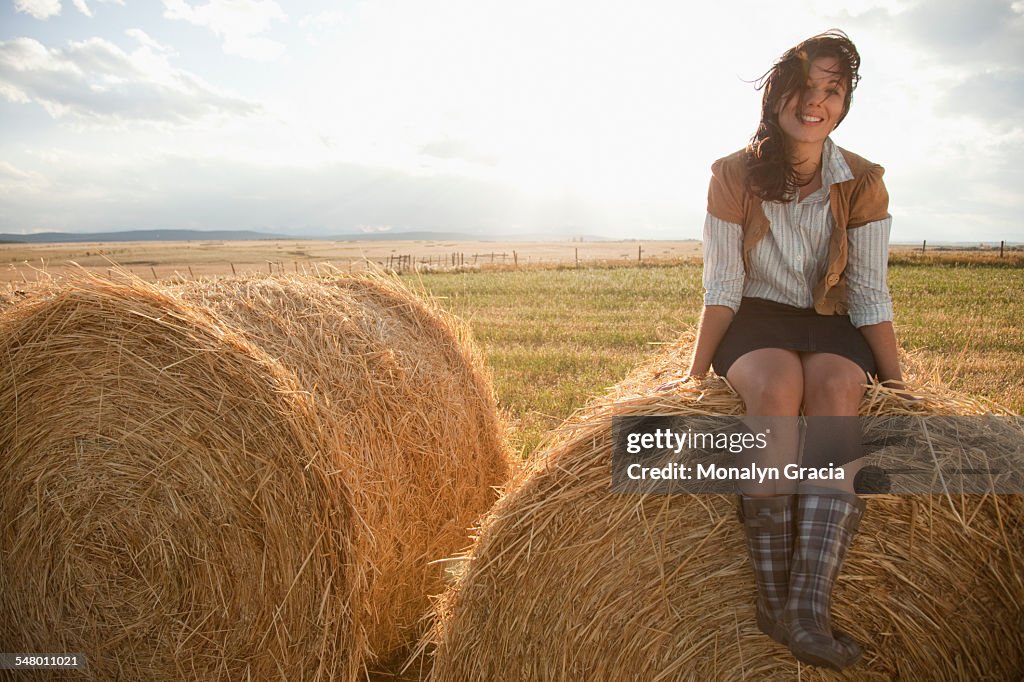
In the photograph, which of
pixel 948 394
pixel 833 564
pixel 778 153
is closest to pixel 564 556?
pixel 833 564

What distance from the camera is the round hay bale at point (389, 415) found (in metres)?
3.38

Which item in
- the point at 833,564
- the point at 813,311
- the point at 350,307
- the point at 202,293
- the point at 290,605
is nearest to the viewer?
the point at 833,564

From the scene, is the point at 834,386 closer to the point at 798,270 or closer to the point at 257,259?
the point at 798,270

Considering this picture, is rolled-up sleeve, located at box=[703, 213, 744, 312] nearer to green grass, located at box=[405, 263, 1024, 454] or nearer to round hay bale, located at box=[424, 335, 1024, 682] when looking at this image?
round hay bale, located at box=[424, 335, 1024, 682]

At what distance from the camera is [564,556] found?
2.69m

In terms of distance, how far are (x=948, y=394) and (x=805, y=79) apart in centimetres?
131

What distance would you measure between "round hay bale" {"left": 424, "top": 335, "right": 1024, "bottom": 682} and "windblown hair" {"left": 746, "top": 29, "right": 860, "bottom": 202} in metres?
0.85

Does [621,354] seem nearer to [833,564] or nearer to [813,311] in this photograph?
[813,311]

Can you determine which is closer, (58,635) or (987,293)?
(58,635)

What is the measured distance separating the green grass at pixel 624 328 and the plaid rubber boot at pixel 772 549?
60.5 inches

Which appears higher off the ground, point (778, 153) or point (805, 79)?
point (805, 79)

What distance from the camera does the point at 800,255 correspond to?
9.54 feet

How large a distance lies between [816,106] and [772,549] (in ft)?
5.62

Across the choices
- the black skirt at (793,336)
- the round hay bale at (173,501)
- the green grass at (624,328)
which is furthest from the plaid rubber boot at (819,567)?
the round hay bale at (173,501)
